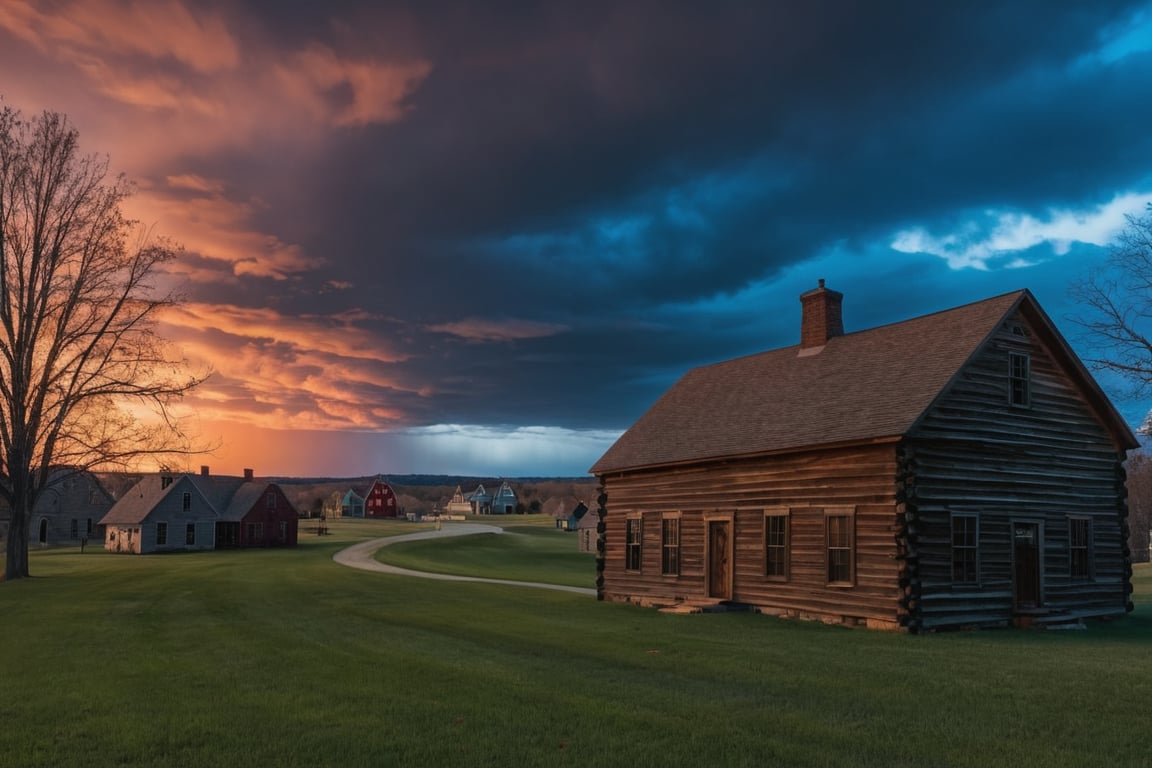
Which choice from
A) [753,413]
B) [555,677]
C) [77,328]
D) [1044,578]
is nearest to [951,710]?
[555,677]

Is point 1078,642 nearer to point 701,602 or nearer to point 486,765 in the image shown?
point 701,602

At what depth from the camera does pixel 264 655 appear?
53.9ft

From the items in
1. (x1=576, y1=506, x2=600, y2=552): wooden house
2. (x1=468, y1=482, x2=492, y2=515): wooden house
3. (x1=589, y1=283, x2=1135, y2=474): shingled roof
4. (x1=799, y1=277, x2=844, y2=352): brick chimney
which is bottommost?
(x1=468, y1=482, x2=492, y2=515): wooden house

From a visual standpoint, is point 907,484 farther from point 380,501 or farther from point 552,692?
point 380,501

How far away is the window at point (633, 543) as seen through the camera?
31094 millimetres

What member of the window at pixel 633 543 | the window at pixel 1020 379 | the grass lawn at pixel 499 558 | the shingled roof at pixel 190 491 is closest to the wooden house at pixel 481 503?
the grass lawn at pixel 499 558

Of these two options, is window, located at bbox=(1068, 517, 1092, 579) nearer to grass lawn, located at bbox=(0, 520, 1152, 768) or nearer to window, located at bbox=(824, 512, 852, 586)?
grass lawn, located at bbox=(0, 520, 1152, 768)

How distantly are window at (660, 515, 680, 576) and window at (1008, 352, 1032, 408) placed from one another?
10879mm

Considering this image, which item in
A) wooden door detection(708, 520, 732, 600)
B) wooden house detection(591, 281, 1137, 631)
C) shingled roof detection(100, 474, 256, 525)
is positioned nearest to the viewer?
wooden house detection(591, 281, 1137, 631)

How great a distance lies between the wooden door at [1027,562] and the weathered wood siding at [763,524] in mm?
5016

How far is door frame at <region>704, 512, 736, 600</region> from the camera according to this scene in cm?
2691

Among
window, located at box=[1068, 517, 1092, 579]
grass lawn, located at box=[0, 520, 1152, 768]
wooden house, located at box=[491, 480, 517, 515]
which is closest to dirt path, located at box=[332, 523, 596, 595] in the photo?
grass lawn, located at box=[0, 520, 1152, 768]

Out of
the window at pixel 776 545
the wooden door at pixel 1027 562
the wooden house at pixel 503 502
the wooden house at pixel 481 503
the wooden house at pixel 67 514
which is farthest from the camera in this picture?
the wooden house at pixel 481 503

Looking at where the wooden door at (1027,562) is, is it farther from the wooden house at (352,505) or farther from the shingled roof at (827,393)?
the wooden house at (352,505)
